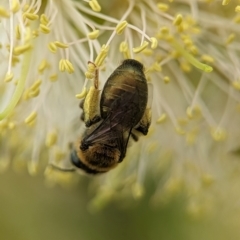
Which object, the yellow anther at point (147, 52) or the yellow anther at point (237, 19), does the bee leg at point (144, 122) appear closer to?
the yellow anther at point (147, 52)

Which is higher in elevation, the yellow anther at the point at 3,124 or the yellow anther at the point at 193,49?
the yellow anther at the point at 3,124

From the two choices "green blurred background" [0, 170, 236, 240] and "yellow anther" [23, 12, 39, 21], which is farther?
"green blurred background" [0, 170, 236, 240]

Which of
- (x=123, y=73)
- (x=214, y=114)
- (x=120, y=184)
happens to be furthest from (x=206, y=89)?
(x=123, y=73)

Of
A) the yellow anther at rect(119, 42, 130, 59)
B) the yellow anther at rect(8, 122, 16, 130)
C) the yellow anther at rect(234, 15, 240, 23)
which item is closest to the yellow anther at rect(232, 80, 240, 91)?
the yellow anther at rect(234, 15, 240, 23)

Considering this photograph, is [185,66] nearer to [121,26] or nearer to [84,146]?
[121,26]

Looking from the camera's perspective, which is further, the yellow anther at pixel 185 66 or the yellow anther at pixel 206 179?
the yellow anther at pixel 206 179

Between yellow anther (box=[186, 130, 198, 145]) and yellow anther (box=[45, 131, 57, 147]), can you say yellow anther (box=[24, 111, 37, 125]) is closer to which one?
yellow anther (box=[45, 131, 57, 147])

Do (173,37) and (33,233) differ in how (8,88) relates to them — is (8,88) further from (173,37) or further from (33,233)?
(33,233)


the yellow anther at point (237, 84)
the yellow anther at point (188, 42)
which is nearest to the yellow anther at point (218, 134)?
the yellow anther at point (237, 84)
